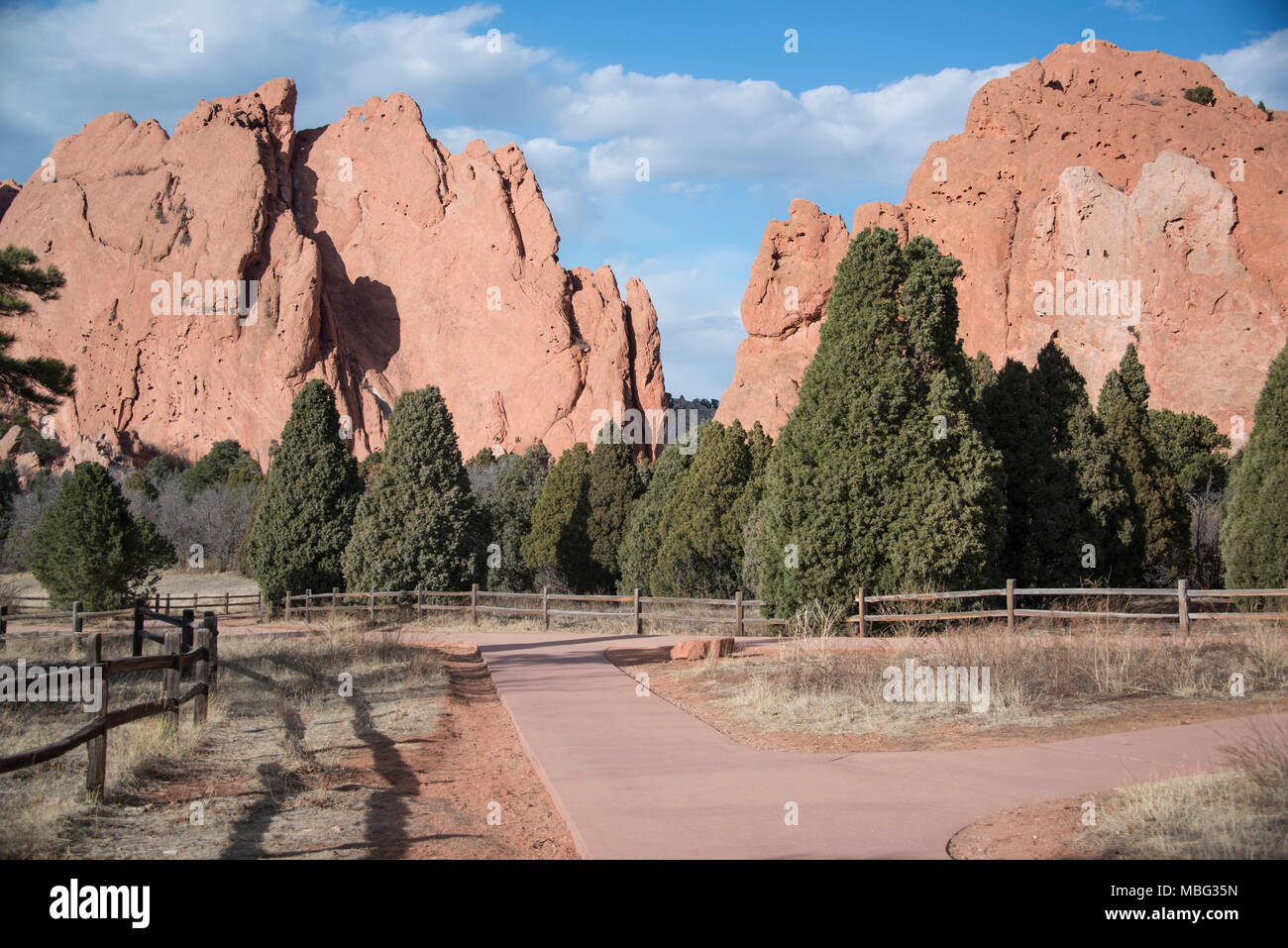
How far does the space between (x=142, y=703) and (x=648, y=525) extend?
25645mm

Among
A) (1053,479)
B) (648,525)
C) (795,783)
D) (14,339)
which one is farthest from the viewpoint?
(648,525)

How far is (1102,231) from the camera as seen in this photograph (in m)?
57.3

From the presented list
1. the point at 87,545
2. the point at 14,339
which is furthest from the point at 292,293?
the point at 14,339

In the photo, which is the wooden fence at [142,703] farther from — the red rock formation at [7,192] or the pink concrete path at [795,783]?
the red rock formation at [7,192]

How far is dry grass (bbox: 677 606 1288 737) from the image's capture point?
29.3 ft

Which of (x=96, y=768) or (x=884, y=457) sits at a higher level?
(x=884, y=457)

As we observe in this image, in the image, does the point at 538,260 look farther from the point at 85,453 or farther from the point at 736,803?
the point at 736,803

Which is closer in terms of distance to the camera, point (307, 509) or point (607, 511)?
point (307, 509)

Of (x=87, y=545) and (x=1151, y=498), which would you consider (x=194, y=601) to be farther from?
(x=1151, y=498)

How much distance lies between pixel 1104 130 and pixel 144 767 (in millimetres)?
66899

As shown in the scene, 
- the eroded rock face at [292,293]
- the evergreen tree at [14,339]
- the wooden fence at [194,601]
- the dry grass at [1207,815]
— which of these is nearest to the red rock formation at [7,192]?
the eroded rock face at [292,293]

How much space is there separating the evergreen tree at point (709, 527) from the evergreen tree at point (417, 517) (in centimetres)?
646

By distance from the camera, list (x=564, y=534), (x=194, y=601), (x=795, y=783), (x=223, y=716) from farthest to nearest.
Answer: (x=564, y=534) < (x=194, y=601) < (x=223, y=716) < (x=795, y=783)

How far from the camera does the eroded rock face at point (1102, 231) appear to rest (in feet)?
175
